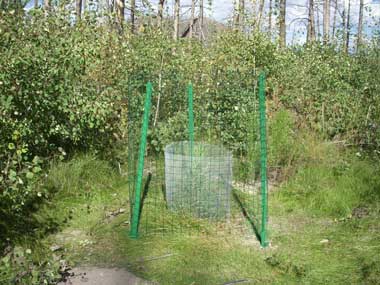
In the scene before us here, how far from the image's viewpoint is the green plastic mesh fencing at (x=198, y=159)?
4.43m

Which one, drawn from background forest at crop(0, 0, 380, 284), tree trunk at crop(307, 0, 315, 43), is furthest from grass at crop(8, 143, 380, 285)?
tree trunk at crop(307, 0, 315, 43)

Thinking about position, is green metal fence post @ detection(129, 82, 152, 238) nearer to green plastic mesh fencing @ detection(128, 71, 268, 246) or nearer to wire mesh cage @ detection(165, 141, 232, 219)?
green plastic mesh fencing @ detection(128, 71, 268, 246)

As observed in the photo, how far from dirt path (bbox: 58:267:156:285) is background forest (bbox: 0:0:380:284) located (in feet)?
0.96

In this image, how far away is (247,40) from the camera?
831 centimetres

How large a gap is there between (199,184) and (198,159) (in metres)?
0.27

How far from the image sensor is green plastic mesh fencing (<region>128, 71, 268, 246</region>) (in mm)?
4434

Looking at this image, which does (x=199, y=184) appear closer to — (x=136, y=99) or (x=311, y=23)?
(x=136, y=99)

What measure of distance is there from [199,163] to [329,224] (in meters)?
1.54

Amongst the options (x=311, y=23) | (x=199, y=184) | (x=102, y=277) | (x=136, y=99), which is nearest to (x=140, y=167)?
(x=199, y=184)

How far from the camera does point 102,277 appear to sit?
354cm

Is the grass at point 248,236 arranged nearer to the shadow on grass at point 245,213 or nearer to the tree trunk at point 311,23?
the shadow on grass at point 245,213

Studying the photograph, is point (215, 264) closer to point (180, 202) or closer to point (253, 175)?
point (180, 202)

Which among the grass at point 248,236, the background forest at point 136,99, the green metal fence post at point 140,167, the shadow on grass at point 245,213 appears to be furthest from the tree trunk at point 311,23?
the green metal fence post at point 140,167

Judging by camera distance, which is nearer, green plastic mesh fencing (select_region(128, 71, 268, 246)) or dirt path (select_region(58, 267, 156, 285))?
dirt path (select_region(58, 267, 156, 285))
